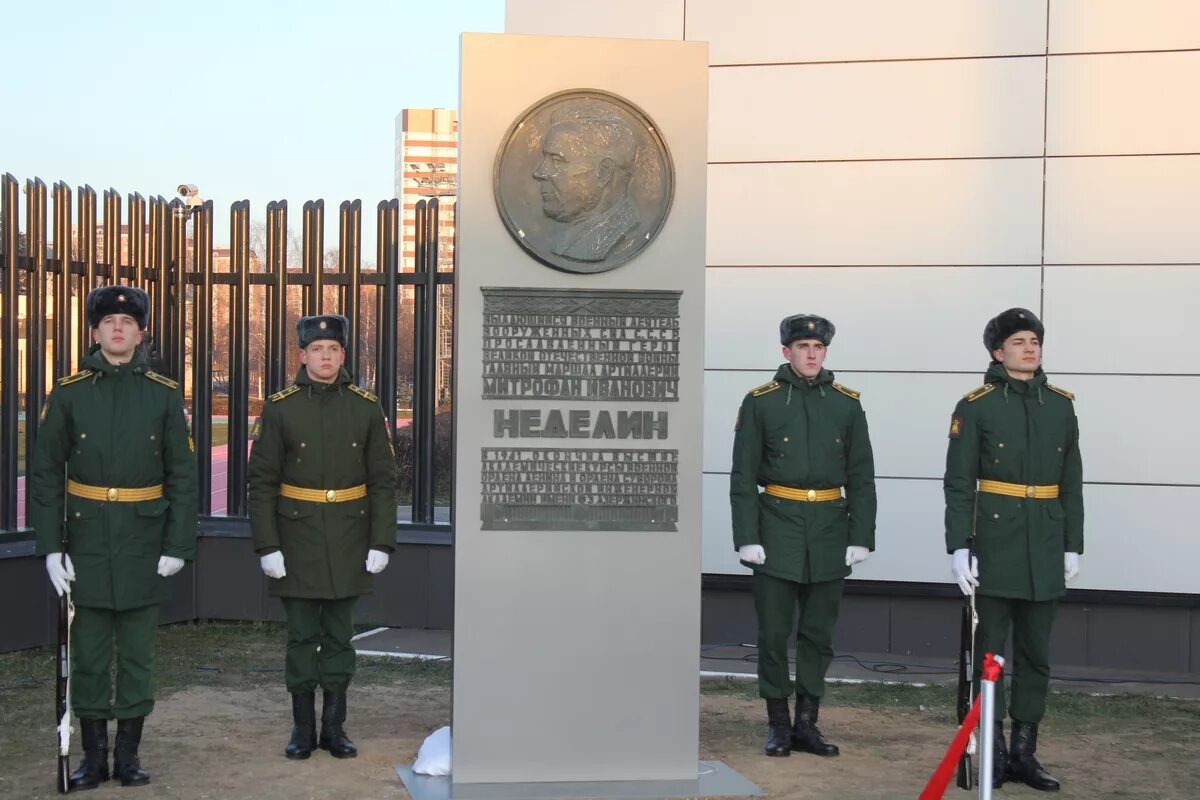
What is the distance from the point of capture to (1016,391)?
577 centimetres

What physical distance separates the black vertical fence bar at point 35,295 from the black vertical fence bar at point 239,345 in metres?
1.26

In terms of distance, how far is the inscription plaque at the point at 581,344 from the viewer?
5.36 meters

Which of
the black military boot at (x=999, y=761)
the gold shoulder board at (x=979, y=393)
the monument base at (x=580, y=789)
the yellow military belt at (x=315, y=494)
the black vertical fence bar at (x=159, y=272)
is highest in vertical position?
the black vertical fence bar at (x=159, y=272)

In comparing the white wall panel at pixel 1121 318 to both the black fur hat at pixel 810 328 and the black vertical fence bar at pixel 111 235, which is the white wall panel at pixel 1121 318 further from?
the black vertical fence bar at pixel 111 235

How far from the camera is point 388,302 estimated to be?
916 cm

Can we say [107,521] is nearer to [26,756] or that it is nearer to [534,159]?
[26,756]

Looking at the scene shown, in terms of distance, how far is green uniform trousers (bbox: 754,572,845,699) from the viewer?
6.02m

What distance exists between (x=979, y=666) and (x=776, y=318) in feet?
9.96

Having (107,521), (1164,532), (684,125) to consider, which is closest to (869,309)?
(1164,532)

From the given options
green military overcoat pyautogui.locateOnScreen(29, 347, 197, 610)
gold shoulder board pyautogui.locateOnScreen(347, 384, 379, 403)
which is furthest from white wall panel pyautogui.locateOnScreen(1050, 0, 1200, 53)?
green military overcoat pyautogui.locateOnScreen(29, 347, 197, 610)

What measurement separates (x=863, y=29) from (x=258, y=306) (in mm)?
4061

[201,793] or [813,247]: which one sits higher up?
[813,247]

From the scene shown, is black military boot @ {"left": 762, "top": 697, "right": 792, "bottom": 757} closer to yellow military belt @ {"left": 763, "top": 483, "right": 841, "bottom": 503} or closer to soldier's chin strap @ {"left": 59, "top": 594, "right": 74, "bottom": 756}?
yellow military belt @ {"left": 763, "top": 483, "right": 841, "bottom": 503}

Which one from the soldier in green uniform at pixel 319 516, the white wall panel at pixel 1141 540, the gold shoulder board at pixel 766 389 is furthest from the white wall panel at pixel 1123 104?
the soldier in green uniform at pixel 319 516
